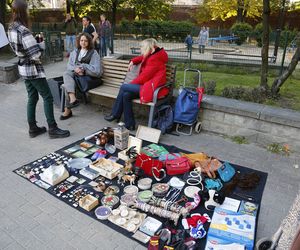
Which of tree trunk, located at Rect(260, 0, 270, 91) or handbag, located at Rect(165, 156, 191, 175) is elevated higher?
tree trunk, located at Rect(260, 0, 270, 91)

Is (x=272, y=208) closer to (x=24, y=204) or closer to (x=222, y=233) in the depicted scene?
(x=222, y=233)

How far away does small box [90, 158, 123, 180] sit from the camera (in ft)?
10.5

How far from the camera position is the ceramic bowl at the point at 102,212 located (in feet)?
8.51

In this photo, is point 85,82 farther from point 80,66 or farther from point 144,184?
point 144,184

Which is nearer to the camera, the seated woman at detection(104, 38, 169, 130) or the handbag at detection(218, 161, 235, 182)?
the handbag at detection(218, 161, 235, 182)

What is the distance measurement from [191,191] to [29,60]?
269 cm

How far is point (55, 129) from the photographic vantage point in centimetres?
419

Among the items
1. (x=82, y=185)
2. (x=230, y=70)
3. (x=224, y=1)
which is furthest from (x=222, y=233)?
(x=224, y=1)

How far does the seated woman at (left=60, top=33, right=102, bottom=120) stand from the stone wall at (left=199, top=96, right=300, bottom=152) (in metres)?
2.02

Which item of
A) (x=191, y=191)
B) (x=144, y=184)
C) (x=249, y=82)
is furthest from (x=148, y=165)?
(x=249, y=82)

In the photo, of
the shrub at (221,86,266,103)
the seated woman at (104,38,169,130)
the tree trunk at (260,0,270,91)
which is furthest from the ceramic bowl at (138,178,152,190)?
the tree trunk at (260,0,270,91)

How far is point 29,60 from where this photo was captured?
3689 millimetres

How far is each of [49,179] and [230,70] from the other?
7201 mm

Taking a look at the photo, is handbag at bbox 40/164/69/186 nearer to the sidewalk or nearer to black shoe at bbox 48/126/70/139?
the sidewalk
